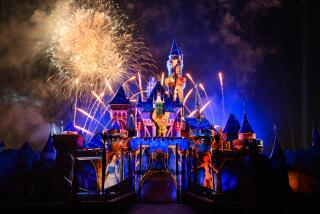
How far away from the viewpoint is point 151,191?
4338cm

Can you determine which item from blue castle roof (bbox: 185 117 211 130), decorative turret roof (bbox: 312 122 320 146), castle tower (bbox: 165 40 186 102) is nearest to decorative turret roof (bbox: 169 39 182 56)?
castle tower (bbox: 165 40 186 102)

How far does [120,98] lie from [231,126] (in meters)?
21.7

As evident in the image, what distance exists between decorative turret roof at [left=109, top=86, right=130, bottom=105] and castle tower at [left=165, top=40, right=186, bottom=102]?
10922 mm

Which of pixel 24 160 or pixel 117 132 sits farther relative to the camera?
pixel 24 160

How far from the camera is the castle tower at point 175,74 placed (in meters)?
59.4

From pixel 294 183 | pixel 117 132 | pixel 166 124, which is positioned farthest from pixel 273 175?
pixel 117 132

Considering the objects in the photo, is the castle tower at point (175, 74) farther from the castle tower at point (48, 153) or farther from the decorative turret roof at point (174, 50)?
the castle tower at point (48, 153)

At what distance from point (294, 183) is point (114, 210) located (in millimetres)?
36331

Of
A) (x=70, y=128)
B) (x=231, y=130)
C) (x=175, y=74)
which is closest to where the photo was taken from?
(x=70, y=128)

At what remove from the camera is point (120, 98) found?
51.7 metres

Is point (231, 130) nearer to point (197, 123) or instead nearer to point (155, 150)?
point (197, 123)

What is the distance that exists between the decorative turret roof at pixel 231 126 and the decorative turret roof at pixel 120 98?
19549mm

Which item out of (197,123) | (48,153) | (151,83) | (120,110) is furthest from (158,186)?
(151,83)

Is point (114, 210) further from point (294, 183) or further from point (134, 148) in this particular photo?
point (294, 183)
